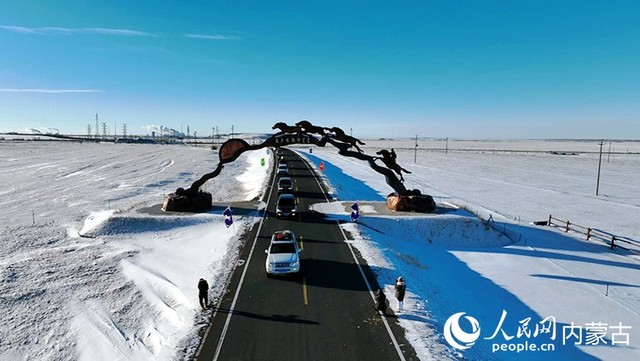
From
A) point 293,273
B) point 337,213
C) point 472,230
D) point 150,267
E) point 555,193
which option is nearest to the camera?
point 293,273

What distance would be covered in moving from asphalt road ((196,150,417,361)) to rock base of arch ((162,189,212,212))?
1020cm

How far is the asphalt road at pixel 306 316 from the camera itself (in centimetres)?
1189

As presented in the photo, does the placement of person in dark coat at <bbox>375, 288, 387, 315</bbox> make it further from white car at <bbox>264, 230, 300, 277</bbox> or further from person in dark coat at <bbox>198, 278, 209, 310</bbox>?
person in dark coat at <bbox>198, 278, 209, 310</bbox>

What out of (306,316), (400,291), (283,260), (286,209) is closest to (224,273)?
(283,260)

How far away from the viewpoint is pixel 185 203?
3011cm

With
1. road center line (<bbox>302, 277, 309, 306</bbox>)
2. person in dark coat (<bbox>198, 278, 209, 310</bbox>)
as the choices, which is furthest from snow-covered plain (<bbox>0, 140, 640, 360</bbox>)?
road center line (<bbox>302, 277, 309, 306</bbox>)

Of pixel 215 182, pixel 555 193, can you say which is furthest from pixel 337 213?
pixel 555 193

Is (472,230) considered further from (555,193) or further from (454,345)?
(555,193)

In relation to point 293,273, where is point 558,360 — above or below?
below

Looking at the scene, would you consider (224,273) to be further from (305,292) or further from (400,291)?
(400,291)

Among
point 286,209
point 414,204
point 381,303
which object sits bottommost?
point 381,303

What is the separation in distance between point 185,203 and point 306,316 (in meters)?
19.1

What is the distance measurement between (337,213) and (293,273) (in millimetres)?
14102

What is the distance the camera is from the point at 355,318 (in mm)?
14016
